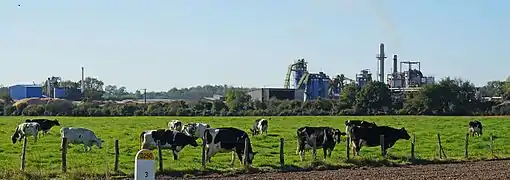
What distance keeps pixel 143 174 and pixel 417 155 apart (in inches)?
882

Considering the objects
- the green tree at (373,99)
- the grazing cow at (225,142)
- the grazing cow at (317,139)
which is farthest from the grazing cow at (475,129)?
the green tree at (373,99)

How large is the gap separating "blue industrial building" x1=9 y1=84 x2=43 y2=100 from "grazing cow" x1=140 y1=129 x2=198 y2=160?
128 m

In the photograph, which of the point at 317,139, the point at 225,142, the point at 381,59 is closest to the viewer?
the point at 225,142

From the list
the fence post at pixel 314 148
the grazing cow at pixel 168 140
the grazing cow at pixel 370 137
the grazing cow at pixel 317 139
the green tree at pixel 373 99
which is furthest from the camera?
the green tree at pixel 373 99

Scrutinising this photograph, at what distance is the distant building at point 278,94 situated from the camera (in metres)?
117

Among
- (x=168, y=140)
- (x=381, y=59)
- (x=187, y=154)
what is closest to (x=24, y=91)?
(x=381, y=59)

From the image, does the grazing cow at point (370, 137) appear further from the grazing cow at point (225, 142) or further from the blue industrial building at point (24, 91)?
the blue industrial building at point (24, 91)

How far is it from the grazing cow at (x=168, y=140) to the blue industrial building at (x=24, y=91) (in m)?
128

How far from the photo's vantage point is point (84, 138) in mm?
33031

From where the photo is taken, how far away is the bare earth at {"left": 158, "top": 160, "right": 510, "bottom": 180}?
20828 millimetres

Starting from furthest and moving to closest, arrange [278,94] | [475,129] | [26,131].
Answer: [278,94] < [475,129] < [26,131]

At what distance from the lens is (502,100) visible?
316 ft

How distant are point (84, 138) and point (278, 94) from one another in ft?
282

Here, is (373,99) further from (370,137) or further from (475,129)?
(370,137)
